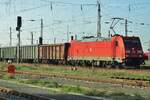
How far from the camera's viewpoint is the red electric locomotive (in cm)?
4000

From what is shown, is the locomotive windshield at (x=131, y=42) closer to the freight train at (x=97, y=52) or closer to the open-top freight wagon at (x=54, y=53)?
the freight train at (x=97, y=52)

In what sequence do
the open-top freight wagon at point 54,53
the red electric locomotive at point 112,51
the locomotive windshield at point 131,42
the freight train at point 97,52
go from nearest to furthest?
1. the red electric locomotive at point 112,51
2. the freight train at point 97,52
3. the locomotive windshield at point 131,42
4. the open-top freight wagon at point 54,53

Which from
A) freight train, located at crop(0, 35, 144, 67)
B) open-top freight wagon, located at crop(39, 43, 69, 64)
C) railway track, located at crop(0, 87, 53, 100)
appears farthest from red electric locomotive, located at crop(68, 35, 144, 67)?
railway track, located at crop(0, 87, 53, 100)

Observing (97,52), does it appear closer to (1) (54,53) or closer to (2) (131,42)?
(2) (131,42)

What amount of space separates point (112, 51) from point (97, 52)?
2.76m

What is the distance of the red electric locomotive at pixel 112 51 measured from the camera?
40.0m

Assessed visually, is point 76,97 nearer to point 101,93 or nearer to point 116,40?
point 101,93

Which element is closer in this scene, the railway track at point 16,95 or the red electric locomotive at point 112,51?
the railway track at point 16,95

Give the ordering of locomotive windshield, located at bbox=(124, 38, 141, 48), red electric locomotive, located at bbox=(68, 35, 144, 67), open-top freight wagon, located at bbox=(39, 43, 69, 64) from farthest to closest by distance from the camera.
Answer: open-top freight wagon, located at bbox=(39, 43, 69, 64) < locomotive windshield, located at bbox=(124, 38, 141, 48) < red electric locomotive, located at bbox=(68, 35, 144, 67)

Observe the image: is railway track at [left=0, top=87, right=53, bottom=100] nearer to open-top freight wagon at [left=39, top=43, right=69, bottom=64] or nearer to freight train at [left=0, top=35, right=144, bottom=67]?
freight train at [left=0, top=35, right=144, bottom=67]

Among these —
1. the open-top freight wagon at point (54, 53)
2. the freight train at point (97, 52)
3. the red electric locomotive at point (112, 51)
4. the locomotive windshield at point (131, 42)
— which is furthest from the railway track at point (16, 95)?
the open-top freight wagon at point (54, 53)

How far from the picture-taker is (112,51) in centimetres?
4112

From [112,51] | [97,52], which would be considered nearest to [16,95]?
[112,51]

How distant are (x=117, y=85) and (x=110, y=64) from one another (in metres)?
18.3
